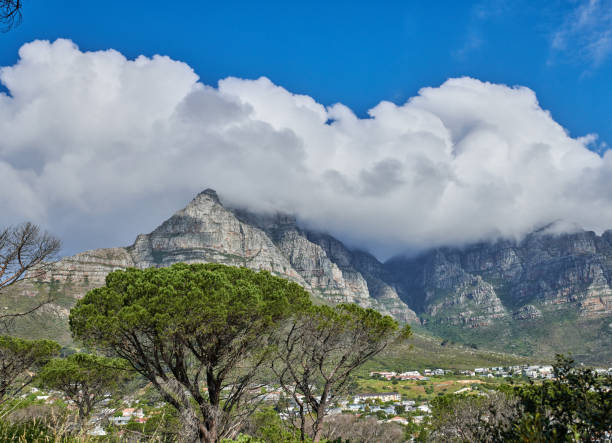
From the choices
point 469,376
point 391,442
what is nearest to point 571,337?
point 469,376

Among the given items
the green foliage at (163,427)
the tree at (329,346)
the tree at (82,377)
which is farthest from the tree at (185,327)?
the tree at (82,377)

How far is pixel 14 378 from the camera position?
2462 centimetres

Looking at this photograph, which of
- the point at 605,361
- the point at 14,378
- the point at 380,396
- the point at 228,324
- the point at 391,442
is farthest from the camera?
the point at 605,361

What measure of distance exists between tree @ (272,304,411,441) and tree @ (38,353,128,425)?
41.6 ft

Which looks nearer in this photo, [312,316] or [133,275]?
[133,275]

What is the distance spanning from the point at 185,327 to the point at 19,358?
756 inches

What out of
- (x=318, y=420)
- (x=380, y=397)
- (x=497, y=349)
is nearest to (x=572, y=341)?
(x=497, y=349)

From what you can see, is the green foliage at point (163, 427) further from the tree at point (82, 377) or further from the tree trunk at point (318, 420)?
the tree trunk at point (318, 420)

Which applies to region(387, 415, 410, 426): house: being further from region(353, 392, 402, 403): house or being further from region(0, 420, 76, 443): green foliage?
region(0, 420, 76, 443): green foliage

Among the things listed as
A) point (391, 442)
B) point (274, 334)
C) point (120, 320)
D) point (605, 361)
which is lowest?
point (605, 361)

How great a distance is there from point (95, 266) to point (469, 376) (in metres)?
164

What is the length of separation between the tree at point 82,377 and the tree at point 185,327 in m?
12.9

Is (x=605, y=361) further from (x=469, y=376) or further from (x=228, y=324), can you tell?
(x=228, y=324)

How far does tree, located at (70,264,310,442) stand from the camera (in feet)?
41.7
